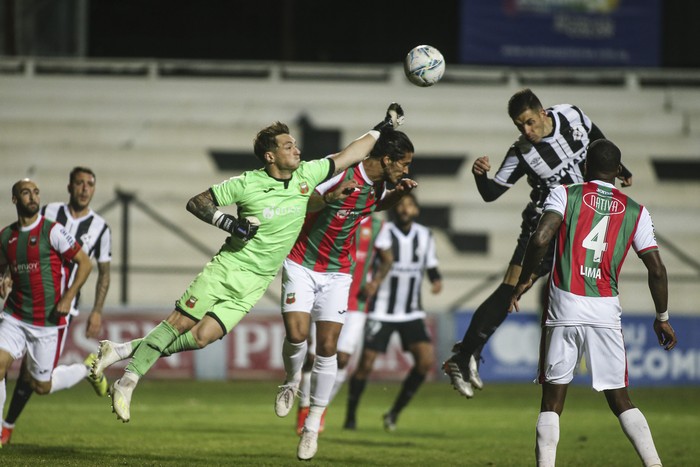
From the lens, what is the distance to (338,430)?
11156 millimetres

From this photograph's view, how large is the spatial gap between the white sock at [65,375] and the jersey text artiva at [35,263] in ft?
2.23

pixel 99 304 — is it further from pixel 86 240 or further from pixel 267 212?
pixel 267 212

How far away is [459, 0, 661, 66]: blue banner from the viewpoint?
21.7 metres

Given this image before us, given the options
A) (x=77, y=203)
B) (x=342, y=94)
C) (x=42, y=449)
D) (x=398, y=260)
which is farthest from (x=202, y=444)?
(x=342, y=94)

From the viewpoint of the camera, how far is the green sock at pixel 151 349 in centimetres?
749

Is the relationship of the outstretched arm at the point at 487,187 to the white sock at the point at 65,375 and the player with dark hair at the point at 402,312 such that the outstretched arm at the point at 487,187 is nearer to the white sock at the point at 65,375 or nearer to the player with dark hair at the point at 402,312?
the player with dark hair at the point at 402,312

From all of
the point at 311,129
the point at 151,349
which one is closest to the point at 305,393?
the point at 151,349

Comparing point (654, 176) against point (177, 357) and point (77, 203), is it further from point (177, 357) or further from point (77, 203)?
point (77, 203)

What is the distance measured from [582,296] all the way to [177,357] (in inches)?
403

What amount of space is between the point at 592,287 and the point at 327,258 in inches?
96.0

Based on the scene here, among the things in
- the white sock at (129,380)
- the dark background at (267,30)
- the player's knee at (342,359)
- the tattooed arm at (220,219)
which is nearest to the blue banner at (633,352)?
the player's knee at (342,359)

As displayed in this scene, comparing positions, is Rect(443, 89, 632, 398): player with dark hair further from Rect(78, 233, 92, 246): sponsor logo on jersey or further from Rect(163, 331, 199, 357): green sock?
Rect(78, 233, 92, 246): sponsor logo on jersey

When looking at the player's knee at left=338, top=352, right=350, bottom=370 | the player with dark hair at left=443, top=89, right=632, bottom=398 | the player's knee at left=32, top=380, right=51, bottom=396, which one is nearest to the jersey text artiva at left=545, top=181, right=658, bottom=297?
the player with dark hair at left=443, top=89, right=632, bottom=398

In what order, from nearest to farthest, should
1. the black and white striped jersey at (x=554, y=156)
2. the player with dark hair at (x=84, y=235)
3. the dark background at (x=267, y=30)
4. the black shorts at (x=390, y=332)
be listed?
the black and white striped jersey at (x=554, y=156), the player with dark hair at (x=84, y=235), the black shorts at (x=390, y=332), the dark background at (x=267, y=30)
